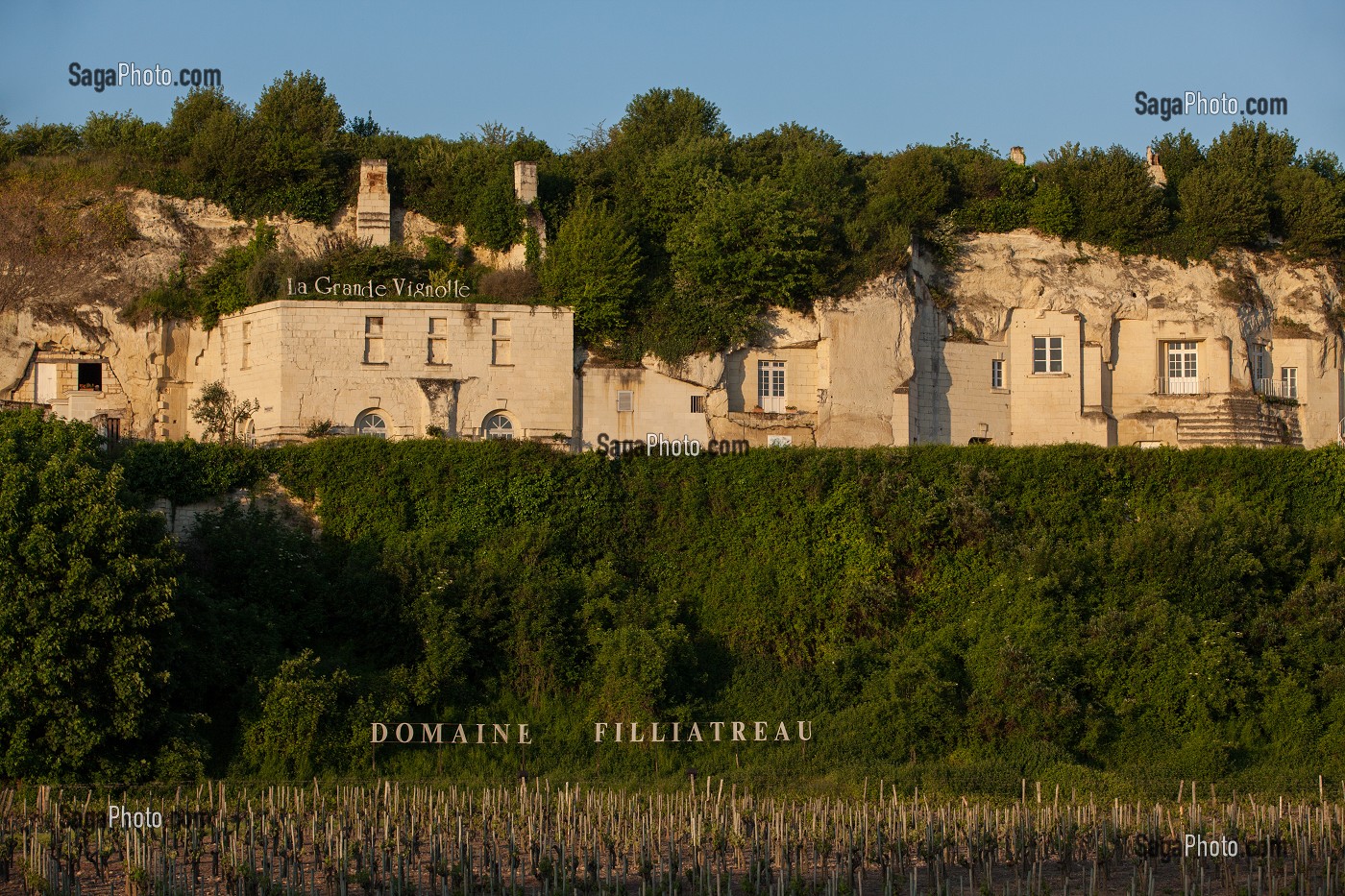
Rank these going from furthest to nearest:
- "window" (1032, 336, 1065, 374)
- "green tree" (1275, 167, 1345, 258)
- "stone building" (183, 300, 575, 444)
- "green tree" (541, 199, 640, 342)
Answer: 1. "green tree" (1275, 167, 1345, 258)
2. "window" (1032, 336, 1065, 374)
3. "green tree" (541, 199, 640, 342)
4. "stone building" (183, 300, 575, 444)

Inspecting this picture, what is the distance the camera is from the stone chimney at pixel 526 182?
4466 cm

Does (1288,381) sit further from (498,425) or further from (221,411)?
(221,411)

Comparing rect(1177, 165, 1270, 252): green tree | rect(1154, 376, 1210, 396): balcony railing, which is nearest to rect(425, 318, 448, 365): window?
rect(1154, 376, 1210, 396): balcony railing

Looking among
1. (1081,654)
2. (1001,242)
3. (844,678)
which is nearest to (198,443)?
(844,678)

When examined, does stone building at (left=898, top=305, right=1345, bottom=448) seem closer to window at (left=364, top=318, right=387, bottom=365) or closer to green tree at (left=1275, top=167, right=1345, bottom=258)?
green tree at (left=1275, top=167, right=1345, bottom=258)

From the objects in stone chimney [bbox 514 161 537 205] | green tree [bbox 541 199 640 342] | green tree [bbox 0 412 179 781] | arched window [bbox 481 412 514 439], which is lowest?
green tree [bbox 0 412 179 781]

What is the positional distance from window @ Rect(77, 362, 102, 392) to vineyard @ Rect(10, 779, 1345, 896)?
16.1 meters

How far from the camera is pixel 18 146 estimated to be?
45.4 meters

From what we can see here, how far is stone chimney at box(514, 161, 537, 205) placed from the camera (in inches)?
1758

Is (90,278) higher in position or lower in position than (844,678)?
higher

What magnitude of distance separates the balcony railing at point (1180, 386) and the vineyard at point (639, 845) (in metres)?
18.6

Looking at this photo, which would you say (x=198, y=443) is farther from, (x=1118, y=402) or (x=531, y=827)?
(x=1118, y=402)

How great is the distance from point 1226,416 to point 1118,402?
2.49m

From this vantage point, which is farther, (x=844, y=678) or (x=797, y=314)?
(x=797, y=314)
